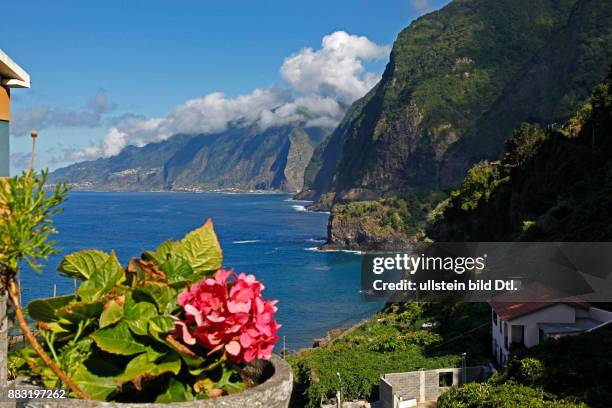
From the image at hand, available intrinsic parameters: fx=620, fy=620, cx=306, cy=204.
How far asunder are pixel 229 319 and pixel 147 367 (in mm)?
259

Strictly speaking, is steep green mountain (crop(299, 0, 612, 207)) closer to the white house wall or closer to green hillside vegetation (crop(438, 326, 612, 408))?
the white house wall

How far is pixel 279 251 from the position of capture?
3017 inches

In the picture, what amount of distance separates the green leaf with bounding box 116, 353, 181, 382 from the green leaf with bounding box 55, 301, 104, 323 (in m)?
0.17

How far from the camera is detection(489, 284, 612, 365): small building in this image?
15532 millimetres


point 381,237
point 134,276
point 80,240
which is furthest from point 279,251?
point 134,276

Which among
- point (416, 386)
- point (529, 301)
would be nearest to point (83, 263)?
point (416, 386)

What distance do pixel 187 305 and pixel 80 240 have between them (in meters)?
81.9

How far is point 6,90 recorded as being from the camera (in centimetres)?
180

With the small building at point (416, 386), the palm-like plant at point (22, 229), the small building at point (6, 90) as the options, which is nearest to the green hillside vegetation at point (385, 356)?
the small building at point (416, 386)

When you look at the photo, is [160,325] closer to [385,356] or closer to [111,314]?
[111,314]

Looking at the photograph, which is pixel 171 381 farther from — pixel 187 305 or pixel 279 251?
pixel 279 251

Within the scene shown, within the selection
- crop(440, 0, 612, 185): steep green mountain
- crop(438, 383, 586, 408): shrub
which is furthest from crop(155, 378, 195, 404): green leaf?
crop(440, 0, 612, 185): steep green mountain

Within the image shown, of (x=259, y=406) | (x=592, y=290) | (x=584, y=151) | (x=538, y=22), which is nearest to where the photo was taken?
(x=259, y=406)

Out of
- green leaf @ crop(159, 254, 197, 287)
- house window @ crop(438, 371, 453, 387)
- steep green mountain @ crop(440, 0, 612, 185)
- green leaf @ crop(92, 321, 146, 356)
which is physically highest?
steep green mountain @ crop(440, 0, 612, 185)
